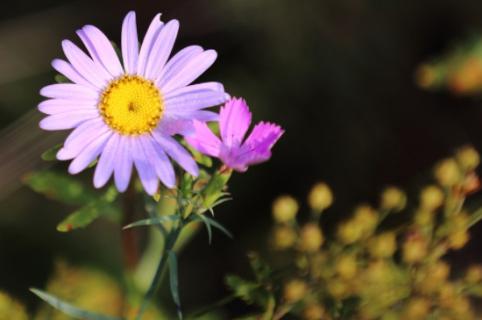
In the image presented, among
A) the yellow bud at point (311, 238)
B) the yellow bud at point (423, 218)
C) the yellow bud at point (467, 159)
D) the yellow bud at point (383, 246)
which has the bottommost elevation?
the yellow bud at point (311, 238)

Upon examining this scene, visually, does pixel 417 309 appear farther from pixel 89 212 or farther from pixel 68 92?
pixel 68 92

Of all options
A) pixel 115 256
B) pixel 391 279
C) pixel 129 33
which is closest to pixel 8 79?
pixel 115 256

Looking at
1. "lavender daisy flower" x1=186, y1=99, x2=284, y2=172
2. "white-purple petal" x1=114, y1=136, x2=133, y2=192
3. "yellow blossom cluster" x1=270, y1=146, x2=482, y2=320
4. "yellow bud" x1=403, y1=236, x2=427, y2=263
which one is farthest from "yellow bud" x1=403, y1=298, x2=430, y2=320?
"white-purple petal" x1=114, y1=136, x2=133, y2=192

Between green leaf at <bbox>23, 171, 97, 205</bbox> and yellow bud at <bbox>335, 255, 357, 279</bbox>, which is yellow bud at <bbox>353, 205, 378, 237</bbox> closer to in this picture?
yellow bud at <bbox>335, 255, 357, 279</bbox>

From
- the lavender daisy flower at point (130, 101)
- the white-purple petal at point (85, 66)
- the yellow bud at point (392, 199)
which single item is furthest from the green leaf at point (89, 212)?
the yellow bud at point (392, 199)

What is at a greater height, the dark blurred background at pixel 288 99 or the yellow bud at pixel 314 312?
the dark blurred background at pixel 288 99

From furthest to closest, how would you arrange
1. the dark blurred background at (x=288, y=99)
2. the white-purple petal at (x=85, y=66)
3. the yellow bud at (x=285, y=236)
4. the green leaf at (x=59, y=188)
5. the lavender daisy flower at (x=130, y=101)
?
the dark blurred background at (x=288, y=99) < the green leaf at (x=59, y=188) < the yellow bud at (x=285, y=236) < the white-purple petal at (x=85, y=66) < the lavender daisy flower at (x=130, y=101)

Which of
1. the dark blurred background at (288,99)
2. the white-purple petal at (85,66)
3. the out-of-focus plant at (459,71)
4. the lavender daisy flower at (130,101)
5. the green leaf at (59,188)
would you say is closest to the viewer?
the lavender daisy flower at (130,101)

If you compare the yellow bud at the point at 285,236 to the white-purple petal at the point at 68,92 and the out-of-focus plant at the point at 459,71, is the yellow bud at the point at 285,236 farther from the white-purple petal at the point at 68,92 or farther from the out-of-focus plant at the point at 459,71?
the out-of-focus plant at the point at 459,71
